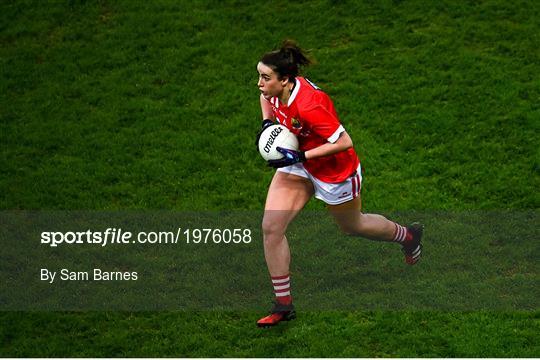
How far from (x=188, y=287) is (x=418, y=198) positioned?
312 centimetres

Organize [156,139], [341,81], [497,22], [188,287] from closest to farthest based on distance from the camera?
[188,287] → [156,139] → [341,81] → [497,22]

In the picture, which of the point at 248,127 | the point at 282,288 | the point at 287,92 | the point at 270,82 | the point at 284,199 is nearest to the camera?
the point at 270,82

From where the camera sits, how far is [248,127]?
15.3 meters

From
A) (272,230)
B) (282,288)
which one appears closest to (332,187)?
(272,230)

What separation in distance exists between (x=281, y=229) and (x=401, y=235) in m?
1.75

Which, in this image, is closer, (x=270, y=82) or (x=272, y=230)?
(x=270, y=82)

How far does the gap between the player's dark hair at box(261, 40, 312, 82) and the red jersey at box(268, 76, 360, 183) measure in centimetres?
15

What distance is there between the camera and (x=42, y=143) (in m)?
15.2

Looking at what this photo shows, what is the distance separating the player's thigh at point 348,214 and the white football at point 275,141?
86cm

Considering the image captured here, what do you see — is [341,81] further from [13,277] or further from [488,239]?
[13,277]

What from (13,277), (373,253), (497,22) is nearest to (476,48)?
(497,22)

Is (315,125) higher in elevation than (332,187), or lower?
higher

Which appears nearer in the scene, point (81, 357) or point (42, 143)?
point (81, 357)

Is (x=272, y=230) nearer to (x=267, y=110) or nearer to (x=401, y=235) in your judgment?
(x=267, y=110)
